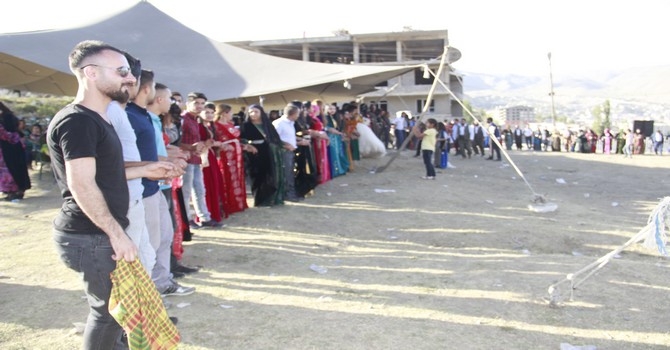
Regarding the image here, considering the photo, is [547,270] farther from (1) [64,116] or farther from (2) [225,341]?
(1) [64,116]

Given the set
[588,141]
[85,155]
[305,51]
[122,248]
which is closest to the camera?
[85,155]

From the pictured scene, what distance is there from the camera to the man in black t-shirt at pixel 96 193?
219cm

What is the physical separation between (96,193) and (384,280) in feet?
9.88

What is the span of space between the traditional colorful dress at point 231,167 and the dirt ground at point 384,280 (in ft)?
0.78

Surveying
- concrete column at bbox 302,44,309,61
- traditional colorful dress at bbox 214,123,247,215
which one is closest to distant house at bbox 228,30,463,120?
concrete column at bbox 302,44,309,61

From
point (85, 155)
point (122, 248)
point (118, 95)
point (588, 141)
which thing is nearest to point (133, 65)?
point (118, 95)

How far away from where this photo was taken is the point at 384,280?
15.4ft

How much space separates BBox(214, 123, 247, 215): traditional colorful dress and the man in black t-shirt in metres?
4.61

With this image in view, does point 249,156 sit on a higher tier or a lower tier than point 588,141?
higher

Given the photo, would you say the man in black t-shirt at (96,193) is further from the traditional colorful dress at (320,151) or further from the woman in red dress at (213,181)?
the traditional colorful dress at (320,151)

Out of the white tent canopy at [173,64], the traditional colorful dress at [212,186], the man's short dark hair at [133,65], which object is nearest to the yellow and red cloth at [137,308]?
the man's short dark hair at [133,65]

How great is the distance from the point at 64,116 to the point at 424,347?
2.42 m

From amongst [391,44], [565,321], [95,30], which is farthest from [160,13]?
[391,44]

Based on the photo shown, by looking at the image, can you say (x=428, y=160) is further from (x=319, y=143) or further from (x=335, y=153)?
(x=319, y=143)
